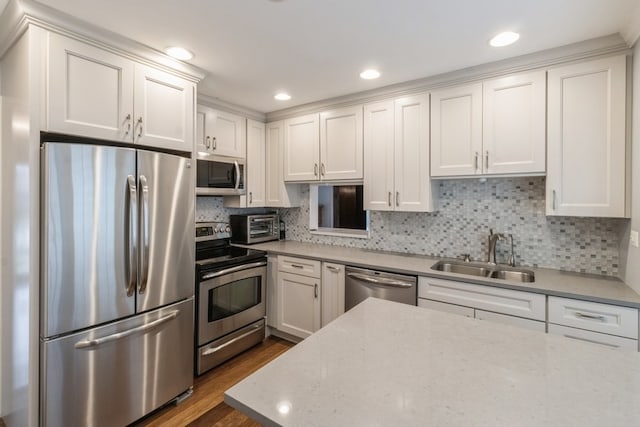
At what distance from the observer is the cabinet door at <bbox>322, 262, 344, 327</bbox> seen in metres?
2.72

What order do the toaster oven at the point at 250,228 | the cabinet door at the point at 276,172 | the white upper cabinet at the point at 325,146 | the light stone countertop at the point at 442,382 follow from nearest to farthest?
the light stone countertop at the point at 442,382, the white upper cabinet at the point at 325,146, the toaster oven at the point at 250,228, the cabinet door at the point at 276,172

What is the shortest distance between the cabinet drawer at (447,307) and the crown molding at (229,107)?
2.50 meters

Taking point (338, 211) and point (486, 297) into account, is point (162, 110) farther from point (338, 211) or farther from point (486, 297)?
point (486, 297)

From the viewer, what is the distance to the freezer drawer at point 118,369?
1634 millimetres

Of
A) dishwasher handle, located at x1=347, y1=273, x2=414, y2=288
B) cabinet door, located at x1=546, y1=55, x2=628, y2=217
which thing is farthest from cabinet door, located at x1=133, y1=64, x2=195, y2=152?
cabinet door, located at x1=546, y1=55, x2=628, y2=217

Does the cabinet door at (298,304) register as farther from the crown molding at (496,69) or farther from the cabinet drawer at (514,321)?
the crown molding at (496,69)

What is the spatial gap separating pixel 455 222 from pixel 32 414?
3028mm

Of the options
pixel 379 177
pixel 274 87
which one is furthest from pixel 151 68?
pixel 379 177

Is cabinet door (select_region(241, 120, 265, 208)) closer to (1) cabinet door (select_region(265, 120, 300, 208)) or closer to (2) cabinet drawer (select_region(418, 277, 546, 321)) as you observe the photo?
(1) cabinet door (select_region(265, 120, 300, 208))

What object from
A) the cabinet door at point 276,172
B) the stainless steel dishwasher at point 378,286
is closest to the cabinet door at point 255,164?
the cabinet door at point 276,172

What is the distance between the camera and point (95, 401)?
1.76 metres

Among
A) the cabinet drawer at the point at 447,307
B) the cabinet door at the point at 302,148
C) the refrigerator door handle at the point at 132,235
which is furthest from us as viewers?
the cabinet door at the point at 302,148

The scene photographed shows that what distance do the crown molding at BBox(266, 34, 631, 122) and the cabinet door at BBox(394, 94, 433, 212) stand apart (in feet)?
0.35

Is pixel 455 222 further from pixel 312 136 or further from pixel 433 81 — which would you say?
pixel 312 136
